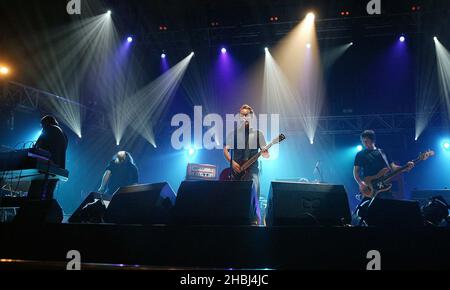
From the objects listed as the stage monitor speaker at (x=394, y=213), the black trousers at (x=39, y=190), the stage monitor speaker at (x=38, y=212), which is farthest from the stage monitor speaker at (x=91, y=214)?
the stage monitor speaker at (x=394, y=213)

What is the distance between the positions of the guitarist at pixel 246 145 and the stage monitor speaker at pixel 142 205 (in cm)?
165

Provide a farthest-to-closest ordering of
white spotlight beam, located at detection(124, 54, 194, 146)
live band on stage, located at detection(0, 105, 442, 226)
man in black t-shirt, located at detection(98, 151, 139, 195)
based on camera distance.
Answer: white spotlight beam, located at detection(124, 54, 194, 146) → man in black t-shirt, located at detection(98, 151, 139, 195) → live band on stage, located at detection(0, 105, 442, 226)

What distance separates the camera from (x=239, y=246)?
2596mm

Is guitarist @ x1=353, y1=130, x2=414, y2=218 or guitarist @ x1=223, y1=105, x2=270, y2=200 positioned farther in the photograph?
guitarist @ x1=353, y1=130, x2=414, y2=218

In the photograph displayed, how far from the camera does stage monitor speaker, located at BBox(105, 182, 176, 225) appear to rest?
305cm

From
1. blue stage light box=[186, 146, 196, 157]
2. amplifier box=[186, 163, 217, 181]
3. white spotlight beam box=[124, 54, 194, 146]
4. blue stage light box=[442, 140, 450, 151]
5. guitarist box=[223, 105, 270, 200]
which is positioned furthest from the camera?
blue stage light box=[186, 146, 196, 157]

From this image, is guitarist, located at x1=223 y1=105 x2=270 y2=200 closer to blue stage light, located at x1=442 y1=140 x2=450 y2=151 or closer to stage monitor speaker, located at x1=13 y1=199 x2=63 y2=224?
stage monitor speaker, located at x1=13 y1=199 x2=63 y2=224

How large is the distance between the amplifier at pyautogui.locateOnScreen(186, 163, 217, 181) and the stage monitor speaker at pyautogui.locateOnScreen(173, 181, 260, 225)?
5411 mm

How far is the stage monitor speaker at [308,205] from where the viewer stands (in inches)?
113

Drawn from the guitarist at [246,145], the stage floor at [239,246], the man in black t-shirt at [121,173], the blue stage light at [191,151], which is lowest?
the stage floor at [239,246]

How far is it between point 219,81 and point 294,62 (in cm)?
269

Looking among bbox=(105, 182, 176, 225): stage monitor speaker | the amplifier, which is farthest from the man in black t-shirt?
bbox=(105, 182, 176, 225): stage monitor speaker

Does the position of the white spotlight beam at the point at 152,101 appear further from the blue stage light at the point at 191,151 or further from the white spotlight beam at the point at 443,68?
the white spotlight beam at the point at 443,68

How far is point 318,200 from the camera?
296cm
